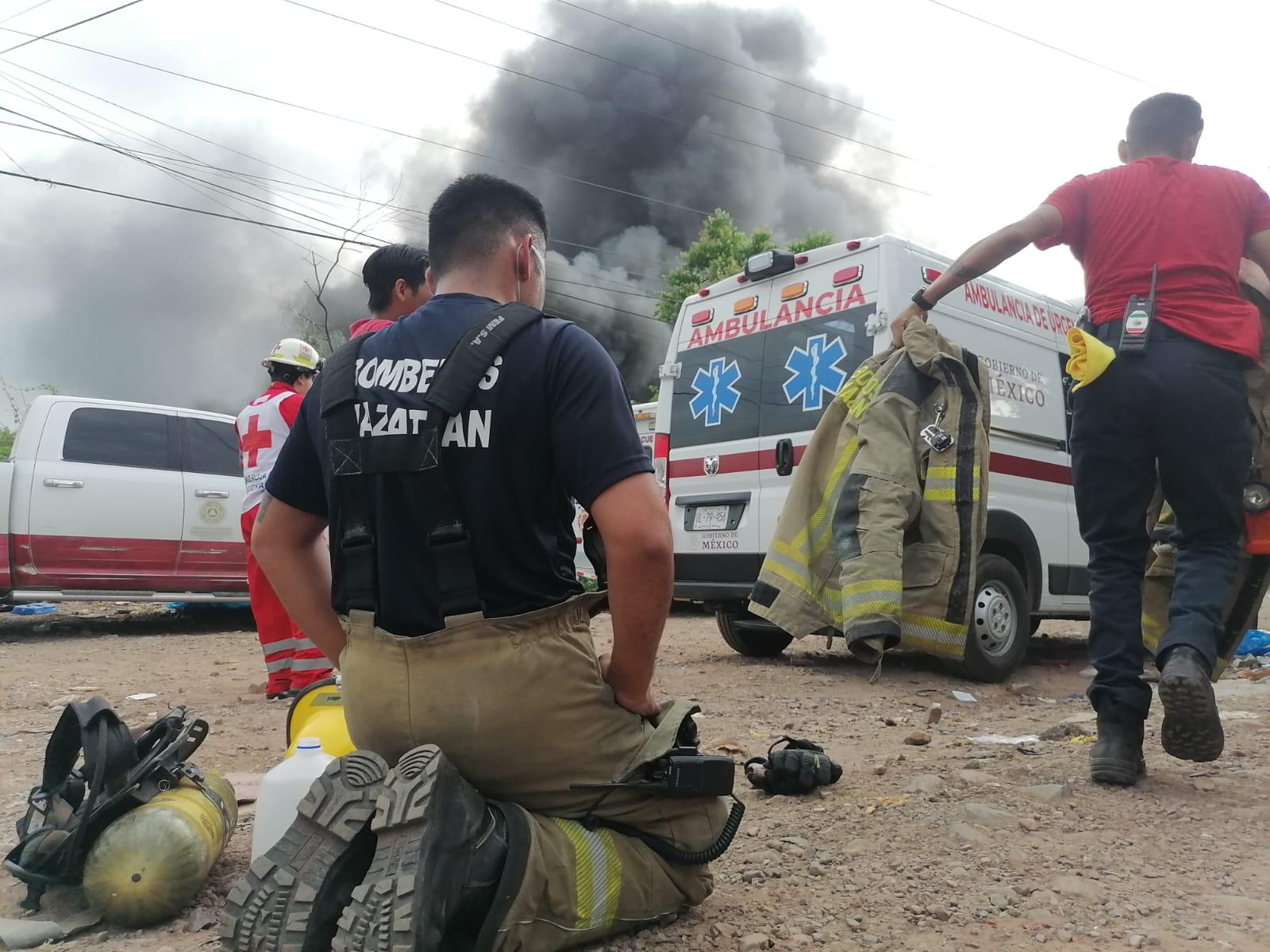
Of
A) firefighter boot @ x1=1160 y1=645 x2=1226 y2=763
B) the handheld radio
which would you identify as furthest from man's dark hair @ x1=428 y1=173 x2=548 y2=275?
firefighter boot @ x1=1160 y1=645 x2=1226 y2=763

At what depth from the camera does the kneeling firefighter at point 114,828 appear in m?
2.08

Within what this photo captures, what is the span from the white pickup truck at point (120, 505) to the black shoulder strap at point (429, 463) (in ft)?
21.1

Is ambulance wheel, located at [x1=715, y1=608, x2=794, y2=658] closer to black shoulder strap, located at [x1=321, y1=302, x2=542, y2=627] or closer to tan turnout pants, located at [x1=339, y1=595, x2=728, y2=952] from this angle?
tan turnout pants, located at [x1=339, y1=595, x2=728, y2=952]

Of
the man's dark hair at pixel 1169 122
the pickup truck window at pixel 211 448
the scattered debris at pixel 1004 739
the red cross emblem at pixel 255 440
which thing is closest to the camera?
the man's dark hair at pixel 1169 122

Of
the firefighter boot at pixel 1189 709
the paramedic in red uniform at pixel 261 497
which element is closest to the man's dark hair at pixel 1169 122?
the firefighter boot at pixel 1189 709

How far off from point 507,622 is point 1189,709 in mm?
1766

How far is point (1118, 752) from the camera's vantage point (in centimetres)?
269

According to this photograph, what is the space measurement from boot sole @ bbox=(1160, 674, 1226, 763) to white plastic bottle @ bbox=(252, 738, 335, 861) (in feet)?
6.64

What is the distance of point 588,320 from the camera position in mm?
35250

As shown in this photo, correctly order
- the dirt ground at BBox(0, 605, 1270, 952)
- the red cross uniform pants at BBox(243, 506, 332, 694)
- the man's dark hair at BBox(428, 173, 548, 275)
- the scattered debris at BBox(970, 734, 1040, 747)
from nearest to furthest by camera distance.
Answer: the dirt ground at BBox(0, 605, 1270, 952) < the man's dark hair at BBox(428, 173, 548, 275) < the scattered debris at BBox(970, 734, 1040, 747) < the red cross uniform pants at BBox(243, 506, 332, 694)

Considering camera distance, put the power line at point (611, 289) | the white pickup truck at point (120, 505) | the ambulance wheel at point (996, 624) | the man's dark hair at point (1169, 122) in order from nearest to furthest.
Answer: the man's dark hair at point (1169, 122) < the ambulance wheel at point (996, 624) < the white pickup truck at point (120, 505) < the power line at point (611, 289)

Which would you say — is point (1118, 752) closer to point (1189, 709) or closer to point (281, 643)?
point (1189, 709)

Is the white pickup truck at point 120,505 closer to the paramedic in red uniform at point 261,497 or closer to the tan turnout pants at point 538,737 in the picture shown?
the paramedic in red uniform at point 261,497

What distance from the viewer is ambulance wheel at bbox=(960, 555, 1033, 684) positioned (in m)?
5.30
